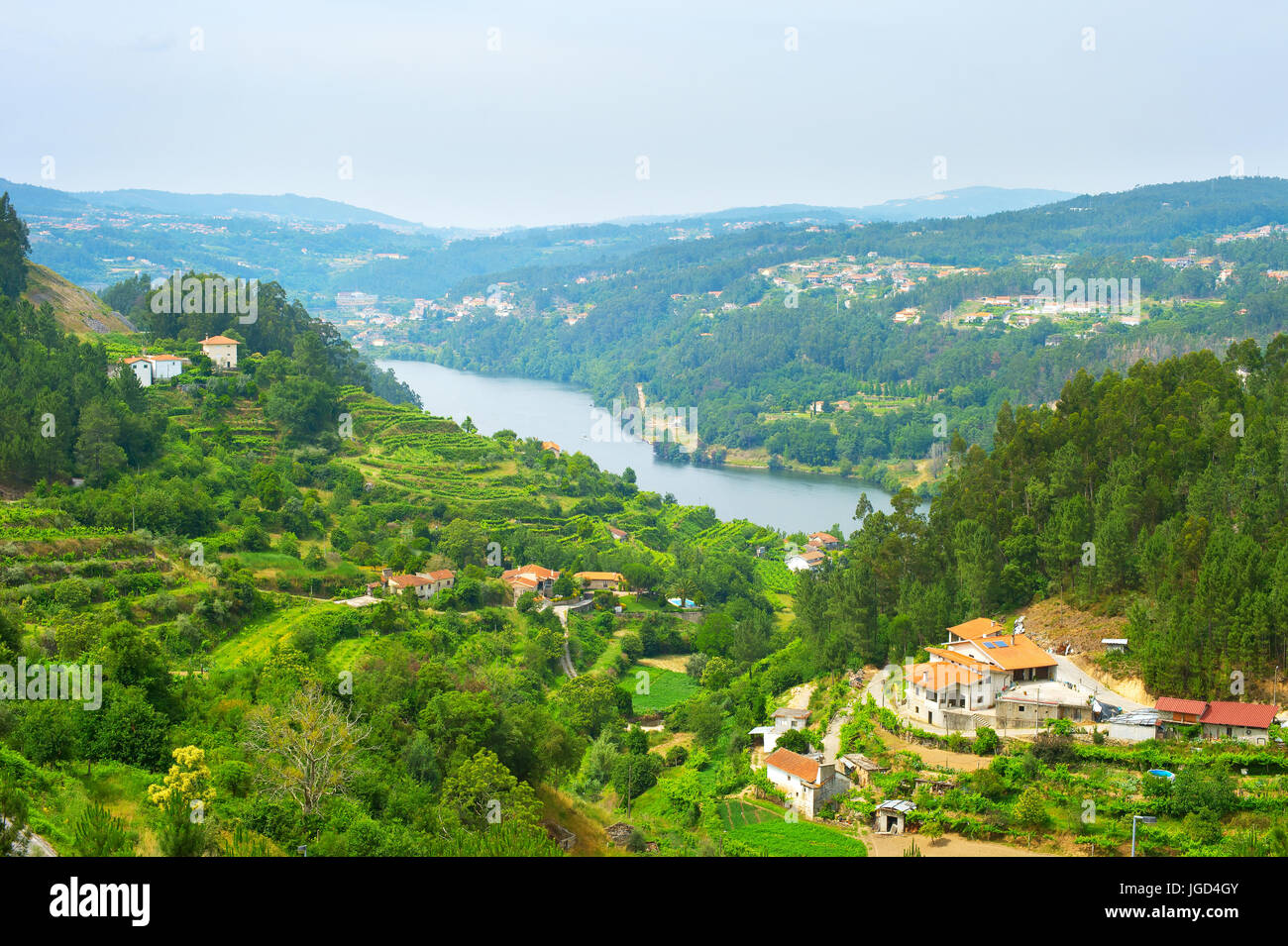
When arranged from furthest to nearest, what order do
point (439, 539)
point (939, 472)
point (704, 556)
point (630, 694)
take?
point (939, 472), point (704, 556), point (439, 539), point (630, 694)

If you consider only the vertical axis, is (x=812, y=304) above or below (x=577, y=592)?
above

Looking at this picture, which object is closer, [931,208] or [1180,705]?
[1180,705]

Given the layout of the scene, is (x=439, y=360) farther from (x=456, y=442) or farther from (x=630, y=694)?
(x=630, y=694)

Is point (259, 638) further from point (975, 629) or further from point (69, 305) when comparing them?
point (69, 305)

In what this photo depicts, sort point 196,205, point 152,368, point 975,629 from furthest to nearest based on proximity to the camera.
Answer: point 196,205 → point 152,368 → point 975,629

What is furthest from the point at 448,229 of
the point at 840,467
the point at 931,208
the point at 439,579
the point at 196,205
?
the point at 439,579
